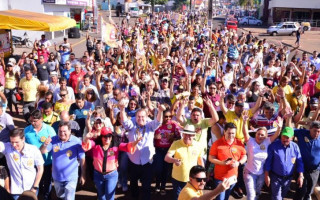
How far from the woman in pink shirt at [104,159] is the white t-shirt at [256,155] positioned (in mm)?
2119

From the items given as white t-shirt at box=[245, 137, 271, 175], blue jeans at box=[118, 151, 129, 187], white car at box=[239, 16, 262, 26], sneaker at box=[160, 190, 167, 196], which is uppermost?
white car at box=[239, 16, 262, 26]

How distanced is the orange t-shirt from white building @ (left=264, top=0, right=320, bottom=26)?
48742 millimetres

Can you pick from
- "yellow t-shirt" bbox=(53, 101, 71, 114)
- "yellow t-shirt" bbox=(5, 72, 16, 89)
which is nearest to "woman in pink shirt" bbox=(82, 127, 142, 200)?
"yellow t-shirt" bbox=(53, 101, 71, 114)

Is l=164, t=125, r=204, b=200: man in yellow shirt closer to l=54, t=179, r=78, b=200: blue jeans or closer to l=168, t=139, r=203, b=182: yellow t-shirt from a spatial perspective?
l=168, t=139, r=203, b=182: yellow t-shirt

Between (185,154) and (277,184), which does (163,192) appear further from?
(277,184)

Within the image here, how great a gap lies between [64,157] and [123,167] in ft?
4.40

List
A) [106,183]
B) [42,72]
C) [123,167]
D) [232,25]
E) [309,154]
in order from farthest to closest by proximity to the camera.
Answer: [232,25], [42,72], [123,167], [309,154], [106,183]

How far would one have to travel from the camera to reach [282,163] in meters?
4.90

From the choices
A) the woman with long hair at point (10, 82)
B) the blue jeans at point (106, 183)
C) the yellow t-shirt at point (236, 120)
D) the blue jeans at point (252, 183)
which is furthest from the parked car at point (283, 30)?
the blue jeans at point (106, 183)

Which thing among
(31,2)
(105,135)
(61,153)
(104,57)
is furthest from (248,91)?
(31,2)

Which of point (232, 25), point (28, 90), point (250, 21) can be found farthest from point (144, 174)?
point (250, 21)

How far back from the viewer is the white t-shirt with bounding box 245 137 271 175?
5.02 m

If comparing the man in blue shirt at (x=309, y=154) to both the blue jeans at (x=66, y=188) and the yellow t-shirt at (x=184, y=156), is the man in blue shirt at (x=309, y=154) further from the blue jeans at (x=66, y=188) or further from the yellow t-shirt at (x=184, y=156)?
the blue jeans at (x=66, y=188)

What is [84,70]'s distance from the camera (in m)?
9.42
